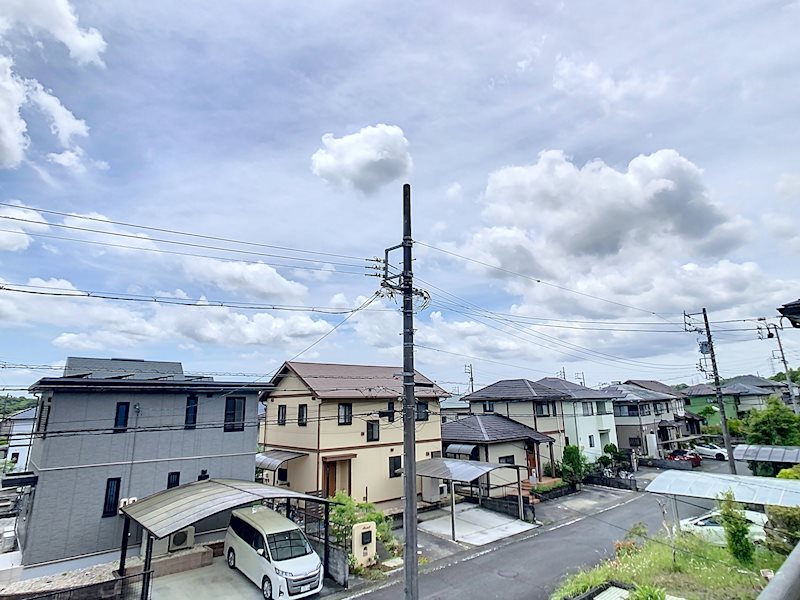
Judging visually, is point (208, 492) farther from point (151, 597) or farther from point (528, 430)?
point (528, 430)

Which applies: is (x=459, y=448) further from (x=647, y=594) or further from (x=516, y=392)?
(x=647, y=594)

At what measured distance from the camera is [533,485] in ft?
82.1

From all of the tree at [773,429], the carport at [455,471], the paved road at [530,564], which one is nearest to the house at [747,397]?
the tree at [773,429]

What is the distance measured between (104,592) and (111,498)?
4.51 meters

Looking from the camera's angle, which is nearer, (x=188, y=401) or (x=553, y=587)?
(x=553, y=587)

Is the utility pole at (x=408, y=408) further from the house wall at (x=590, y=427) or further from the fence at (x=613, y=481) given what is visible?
the house wall at (x=590, y=427)

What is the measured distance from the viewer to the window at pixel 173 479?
15828 millimetres

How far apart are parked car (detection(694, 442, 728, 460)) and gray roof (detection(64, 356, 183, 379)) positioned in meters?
39.6

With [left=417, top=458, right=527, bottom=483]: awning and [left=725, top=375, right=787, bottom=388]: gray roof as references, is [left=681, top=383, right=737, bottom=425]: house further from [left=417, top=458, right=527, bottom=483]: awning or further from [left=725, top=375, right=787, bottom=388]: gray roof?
[left=417, top=458, right=527, bottom=483]: awning

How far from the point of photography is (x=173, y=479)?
52.3 ft

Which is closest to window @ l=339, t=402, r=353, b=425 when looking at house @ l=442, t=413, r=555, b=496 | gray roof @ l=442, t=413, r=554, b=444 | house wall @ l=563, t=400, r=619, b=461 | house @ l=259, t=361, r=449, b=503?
house @ l=259, t=361, r=449, b=503

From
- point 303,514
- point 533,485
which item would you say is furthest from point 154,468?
point 533,485

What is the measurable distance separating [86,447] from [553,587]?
15.4 m

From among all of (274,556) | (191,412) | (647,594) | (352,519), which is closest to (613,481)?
(352,519)
